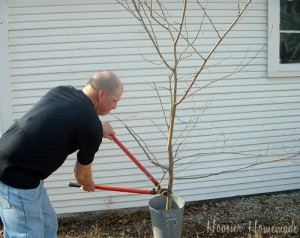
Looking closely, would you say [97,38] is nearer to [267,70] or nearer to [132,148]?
[132,148]

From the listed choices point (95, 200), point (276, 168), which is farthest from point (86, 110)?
point (276, 168)

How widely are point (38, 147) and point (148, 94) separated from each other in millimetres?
2372

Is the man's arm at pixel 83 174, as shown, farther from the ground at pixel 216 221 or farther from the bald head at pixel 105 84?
the ground at pixel 216 221

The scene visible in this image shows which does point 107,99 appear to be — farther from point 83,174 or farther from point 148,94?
point 148,94

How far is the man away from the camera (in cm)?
245

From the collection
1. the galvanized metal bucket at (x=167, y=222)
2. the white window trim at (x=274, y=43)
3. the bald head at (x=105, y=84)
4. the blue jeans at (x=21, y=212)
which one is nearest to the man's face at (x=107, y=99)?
the bald head at (x=105, y=84)

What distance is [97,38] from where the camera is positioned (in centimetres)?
448

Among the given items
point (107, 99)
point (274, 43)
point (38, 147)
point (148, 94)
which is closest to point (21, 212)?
point (38, 147)

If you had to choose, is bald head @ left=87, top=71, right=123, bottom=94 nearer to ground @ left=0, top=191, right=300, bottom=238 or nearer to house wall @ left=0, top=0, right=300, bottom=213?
house wall @ left=0, top=0, right=300, bottom=213

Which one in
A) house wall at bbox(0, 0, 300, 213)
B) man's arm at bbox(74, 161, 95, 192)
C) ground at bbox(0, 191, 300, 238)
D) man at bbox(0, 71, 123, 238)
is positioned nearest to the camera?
man at bbox(0, 71, 123, 238)

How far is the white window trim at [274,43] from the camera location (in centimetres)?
486

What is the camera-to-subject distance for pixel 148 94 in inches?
184

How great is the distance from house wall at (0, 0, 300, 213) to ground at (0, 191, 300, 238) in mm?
131

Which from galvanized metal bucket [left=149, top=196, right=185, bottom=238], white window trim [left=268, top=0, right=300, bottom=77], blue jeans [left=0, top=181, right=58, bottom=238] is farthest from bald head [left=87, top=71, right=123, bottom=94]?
white window trim [left=268, top=0, right=300, bottom=77]
